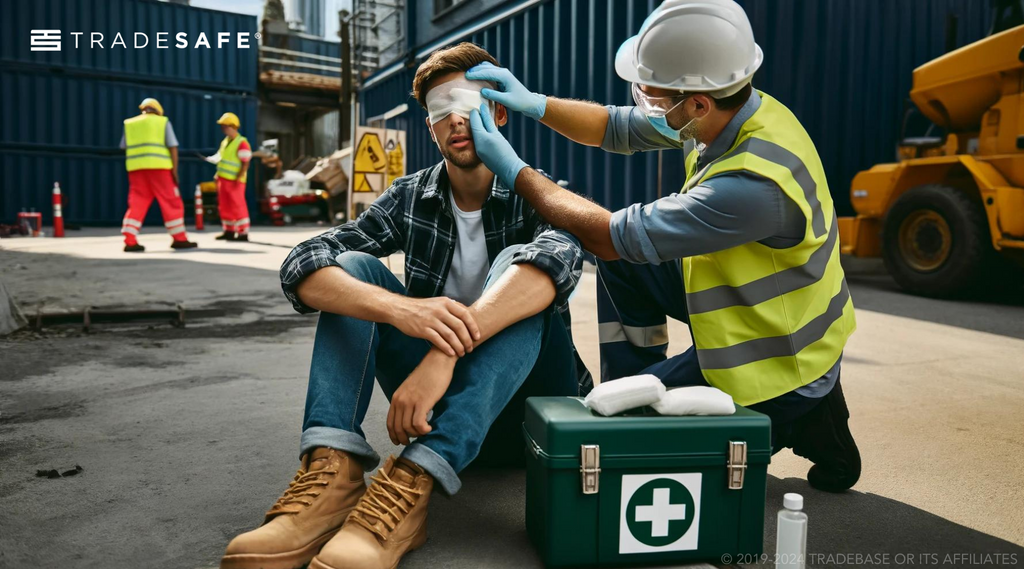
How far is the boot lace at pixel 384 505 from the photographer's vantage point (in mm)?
1449

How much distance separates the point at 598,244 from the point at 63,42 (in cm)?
1679

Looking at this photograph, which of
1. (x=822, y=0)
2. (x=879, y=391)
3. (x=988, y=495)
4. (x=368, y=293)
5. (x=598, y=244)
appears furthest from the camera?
(x=822, y=0)

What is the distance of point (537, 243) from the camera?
1717mm

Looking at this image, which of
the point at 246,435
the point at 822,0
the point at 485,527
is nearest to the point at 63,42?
the point at 822,0

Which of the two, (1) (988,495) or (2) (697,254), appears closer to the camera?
(2) (697,254)

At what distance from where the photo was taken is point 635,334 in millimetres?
2061

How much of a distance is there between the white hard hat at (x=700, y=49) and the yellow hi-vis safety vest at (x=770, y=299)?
113 millimetres

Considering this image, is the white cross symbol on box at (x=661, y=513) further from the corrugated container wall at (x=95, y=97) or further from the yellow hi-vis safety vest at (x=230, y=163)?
the corrugated container wall at (x=95, y=97)

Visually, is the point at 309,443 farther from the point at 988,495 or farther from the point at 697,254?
the point at 988,495

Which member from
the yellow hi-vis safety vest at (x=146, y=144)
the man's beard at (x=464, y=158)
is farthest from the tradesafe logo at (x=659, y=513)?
the yellow hi-vis safety vest at (x=146, y=144)

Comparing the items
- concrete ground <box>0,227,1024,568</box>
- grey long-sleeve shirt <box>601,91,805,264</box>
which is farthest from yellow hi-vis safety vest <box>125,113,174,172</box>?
grey long-sleeve shirt <box>601,91,805,264</box>

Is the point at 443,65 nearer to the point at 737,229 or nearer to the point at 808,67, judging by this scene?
the point at 737,229

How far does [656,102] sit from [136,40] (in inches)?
667

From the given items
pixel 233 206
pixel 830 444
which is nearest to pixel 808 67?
pixel 830 444
